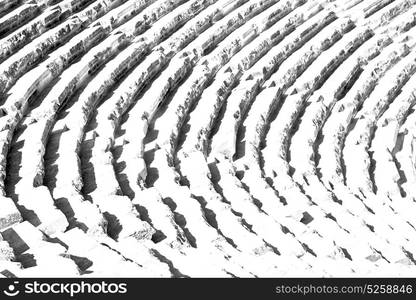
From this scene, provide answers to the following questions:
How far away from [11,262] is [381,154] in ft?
26.4

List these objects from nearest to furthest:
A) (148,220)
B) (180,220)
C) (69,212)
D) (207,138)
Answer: (69,212) → (148,220) → (180,220) → (207,138)

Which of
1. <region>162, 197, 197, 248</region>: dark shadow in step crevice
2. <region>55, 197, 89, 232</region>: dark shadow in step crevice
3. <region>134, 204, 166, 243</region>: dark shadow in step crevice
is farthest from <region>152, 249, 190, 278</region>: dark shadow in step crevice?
<region>55, 197, 89, 232</region>: dark shadow in step crevice

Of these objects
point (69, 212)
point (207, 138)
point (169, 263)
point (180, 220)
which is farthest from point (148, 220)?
point (207, 138)

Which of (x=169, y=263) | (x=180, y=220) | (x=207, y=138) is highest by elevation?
(x=207, y=138)

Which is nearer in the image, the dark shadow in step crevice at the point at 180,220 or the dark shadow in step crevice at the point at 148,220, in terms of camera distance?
the dark shadow in step crevice at the point at 148,220

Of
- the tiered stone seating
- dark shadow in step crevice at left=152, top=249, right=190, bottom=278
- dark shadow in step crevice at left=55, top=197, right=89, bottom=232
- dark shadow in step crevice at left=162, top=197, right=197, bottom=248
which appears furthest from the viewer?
dark shadow in step crevice at left=162, top=197, right=197, bottom=248

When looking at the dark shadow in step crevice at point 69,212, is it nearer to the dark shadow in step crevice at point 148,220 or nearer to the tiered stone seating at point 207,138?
the tiered stone seating at point 207,138

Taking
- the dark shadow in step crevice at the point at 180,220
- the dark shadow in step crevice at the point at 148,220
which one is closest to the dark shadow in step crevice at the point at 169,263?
the dark shadow in step crevice at the point at 148,220

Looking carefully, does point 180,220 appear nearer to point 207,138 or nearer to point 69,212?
point 69,212

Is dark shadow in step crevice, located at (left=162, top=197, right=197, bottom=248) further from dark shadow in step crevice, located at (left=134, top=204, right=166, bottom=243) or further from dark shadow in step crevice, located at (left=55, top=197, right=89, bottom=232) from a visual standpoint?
dark shadow in step crevice, located at (left=55, top=197, right=89, bottom=232)

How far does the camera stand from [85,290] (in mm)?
6863

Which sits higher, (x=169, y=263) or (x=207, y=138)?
(x=207, y=138)

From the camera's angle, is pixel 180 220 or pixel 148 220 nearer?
pixel 148 220

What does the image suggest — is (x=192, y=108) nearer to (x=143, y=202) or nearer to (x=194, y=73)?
(x=194, y=73)
